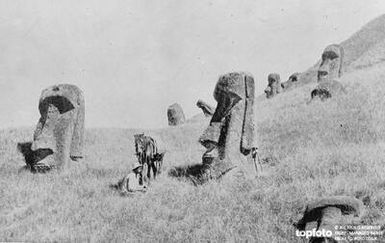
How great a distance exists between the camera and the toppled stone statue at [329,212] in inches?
307

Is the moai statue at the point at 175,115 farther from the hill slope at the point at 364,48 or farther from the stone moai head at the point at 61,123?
the hill slope at the point at 364,48

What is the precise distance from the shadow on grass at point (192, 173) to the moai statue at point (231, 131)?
176 mm

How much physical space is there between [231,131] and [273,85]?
26.0 meters

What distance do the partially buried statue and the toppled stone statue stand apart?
898 cm

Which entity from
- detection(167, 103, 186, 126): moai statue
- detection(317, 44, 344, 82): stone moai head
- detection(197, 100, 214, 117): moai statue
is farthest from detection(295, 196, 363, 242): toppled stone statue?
detection(317, 44, 344, 82): stone moai head

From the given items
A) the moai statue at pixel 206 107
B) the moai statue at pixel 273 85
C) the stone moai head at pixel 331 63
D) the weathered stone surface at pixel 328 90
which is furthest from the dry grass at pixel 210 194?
the moai statue at pixel 273 85

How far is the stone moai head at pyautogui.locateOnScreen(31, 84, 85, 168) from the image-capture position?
15.6 meters

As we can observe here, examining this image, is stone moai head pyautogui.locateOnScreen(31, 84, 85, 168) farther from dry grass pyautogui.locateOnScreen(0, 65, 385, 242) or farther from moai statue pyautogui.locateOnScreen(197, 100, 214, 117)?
moai statue pyautogui.locateOnScreen(197, 100, 214, 117)

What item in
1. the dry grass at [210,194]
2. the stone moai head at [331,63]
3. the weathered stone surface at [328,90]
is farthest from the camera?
the stone moai head at [331,63]

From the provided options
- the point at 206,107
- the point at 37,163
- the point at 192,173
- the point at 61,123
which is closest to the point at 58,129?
the point at 61,123

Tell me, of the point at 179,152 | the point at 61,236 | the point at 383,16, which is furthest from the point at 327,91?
the point at 383,16

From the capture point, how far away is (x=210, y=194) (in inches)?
428

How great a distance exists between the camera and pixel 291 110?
74.2 ft

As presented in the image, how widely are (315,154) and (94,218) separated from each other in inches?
212
